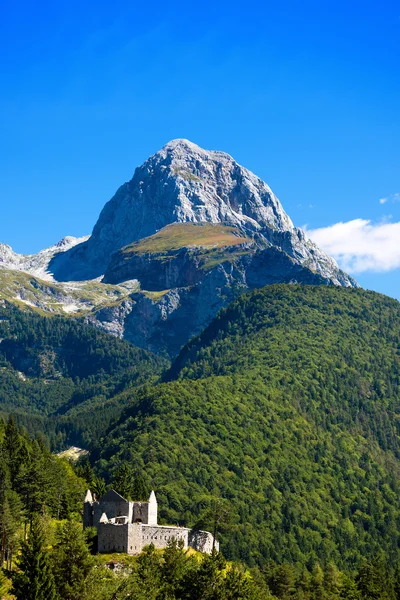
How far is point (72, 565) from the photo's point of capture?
105688 millimetres

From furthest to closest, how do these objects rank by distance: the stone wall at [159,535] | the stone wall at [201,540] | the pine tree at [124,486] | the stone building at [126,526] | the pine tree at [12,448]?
the pine tree at [124,486]
the pine tree at [12,448]
the stone wall at [201,540]
the stone wall at [159,535]
the stone building at [126,526]

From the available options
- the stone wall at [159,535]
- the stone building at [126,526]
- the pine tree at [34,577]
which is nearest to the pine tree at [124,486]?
the stone building at [126,526]

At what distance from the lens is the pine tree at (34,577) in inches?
3839

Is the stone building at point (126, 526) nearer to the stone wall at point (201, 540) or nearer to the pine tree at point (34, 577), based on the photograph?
the stone wall at point (201, 540)

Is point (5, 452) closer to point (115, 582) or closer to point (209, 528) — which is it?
point (209, 528)

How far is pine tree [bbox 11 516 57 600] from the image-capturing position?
97.5 m

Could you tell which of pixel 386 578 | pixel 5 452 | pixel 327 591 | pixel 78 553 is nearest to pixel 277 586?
pixel 327 591

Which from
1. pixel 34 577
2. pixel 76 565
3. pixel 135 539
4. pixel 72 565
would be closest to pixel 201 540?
pixel 135 539

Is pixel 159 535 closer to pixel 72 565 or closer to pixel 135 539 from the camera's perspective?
pixel 135 539

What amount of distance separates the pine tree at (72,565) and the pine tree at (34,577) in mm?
2756

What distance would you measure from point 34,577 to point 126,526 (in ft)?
103

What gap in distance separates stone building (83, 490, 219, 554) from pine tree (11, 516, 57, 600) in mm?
27022

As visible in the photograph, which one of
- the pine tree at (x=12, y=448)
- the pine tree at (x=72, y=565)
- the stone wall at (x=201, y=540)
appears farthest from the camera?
the pine tree at (x=12, y=448)

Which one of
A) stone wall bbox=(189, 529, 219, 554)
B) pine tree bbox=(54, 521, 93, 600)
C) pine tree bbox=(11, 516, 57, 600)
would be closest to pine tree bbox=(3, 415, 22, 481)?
stone wall bbox=(189, 529, 219, 554)
